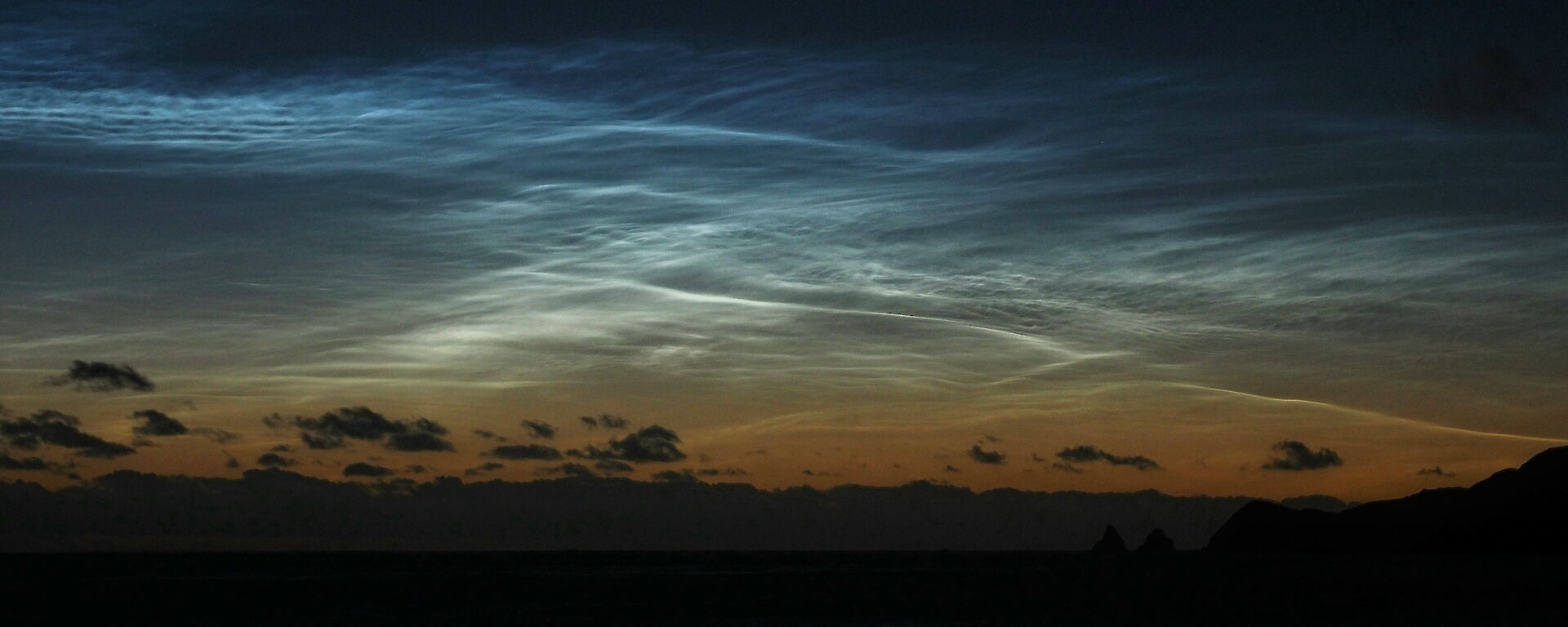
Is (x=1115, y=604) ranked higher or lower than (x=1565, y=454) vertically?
lower

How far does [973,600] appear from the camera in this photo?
379ft

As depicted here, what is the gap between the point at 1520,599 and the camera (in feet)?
324

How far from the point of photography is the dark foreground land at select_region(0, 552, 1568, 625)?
306 feet

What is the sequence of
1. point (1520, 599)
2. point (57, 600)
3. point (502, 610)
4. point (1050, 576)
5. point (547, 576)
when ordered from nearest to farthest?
point (1520, 599) < point (502, 610) < point (57, 600) < point (1050, 576) < point (547, 576)

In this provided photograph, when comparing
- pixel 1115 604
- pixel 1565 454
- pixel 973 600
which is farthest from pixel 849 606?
pixel 1565 454

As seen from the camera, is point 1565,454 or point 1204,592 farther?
point 1565,454

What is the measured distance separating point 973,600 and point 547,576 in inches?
3542

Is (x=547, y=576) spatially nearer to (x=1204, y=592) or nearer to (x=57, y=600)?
(x=57, y=600)

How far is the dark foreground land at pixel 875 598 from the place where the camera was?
93.2 metres

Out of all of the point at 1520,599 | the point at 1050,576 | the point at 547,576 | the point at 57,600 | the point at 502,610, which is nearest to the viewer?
the point at 1520,599

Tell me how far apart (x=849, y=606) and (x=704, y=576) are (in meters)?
83.9

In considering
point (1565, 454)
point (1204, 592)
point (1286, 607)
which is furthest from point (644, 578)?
point (1565, 454)

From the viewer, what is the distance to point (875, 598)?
4840 inches

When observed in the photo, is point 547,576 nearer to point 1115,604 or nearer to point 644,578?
point 644,578
